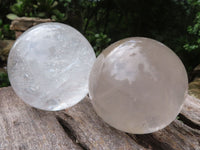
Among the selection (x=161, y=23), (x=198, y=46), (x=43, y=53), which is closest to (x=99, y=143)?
(x=43, y=53)

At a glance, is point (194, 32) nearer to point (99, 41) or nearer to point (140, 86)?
point (99, 41)

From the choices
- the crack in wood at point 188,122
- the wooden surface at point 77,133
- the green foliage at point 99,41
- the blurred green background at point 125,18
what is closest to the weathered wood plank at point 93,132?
the wooden surface at point 77,133

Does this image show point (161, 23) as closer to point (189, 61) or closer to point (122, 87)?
point (189, 61)

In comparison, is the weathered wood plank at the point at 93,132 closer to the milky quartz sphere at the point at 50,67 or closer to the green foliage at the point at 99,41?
the milky quartz sphere at the point at 50,67

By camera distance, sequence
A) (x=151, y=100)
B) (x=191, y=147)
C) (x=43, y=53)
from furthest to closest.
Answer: (x=43, y=53), (x=191, y=147), (x=151, y=100)

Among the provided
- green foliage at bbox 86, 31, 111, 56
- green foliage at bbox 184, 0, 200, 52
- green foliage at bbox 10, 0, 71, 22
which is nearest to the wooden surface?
green foliage at bbox 184, 0, 200, 52
